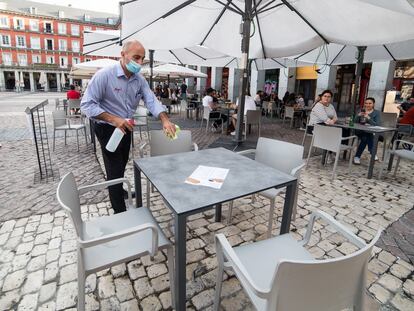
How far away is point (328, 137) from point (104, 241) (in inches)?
173

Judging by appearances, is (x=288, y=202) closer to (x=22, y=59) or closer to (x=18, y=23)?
(x=22, y=59)

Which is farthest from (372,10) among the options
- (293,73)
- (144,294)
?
(293,73)

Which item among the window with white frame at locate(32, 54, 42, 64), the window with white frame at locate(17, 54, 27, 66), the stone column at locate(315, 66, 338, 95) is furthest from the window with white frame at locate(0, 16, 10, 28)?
the stone column at locate(315, 66, 338, 95)

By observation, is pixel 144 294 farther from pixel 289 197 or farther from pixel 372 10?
pixel 372 10

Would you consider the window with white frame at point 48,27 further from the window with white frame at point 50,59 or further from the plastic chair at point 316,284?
the plastic chair at point 316,284

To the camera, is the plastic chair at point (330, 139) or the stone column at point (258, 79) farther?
the stone column at point (258, 79)

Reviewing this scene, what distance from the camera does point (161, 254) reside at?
252 centimetres

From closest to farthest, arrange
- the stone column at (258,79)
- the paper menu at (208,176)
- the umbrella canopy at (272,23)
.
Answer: the paper menu at (208,176) < the umbrella canopy at (272,23) < the stone column at (258,79)

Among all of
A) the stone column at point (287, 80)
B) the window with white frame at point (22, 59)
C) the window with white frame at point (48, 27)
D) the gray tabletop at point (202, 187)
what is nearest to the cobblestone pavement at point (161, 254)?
the gray tabletop at point (202, 187)

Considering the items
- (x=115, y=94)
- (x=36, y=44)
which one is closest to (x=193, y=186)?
(x=115, y=94)

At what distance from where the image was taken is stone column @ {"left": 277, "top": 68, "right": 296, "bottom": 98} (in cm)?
1619

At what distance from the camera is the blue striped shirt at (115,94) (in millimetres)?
2482

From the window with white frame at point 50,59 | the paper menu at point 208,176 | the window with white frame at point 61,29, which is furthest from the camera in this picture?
the window with white frame at point 61,29

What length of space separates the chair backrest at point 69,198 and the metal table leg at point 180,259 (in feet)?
1.88
